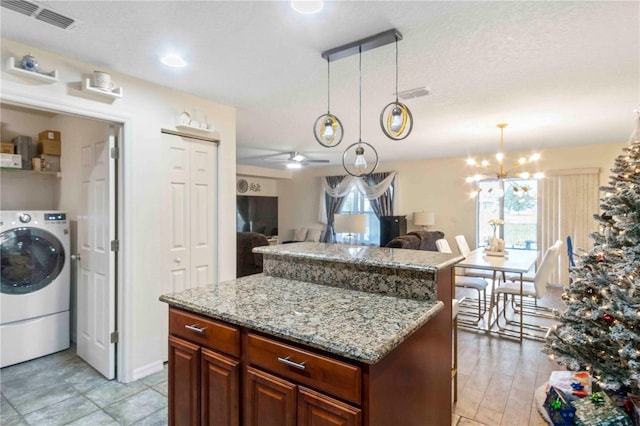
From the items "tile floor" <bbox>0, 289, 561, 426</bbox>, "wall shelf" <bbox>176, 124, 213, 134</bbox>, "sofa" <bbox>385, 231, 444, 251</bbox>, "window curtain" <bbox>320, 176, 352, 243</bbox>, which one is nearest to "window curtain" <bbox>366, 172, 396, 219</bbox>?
"window curtain" <bbox>320, 176, 352, 243</bbox>

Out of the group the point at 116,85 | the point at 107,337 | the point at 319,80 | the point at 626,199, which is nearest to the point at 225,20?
the point at 319,80

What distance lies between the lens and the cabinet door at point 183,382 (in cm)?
165

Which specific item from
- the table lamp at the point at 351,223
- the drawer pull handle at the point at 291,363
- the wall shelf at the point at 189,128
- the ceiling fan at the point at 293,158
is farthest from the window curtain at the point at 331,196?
the drawer pull handle at the point at 291,363

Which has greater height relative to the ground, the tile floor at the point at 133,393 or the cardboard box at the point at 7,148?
the cardboard box at the point at 7,148

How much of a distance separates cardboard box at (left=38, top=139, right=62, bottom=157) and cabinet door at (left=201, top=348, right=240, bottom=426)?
3.09 metres

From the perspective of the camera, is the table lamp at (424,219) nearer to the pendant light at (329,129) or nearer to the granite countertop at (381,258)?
the pendant light at (329,129)

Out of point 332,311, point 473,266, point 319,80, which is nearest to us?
point 332,311

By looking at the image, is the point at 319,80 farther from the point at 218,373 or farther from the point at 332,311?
the point at 218,373

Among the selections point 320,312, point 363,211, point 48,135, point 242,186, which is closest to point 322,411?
point 320,312

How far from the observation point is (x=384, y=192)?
7.58 meters

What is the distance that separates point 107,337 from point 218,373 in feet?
5.54

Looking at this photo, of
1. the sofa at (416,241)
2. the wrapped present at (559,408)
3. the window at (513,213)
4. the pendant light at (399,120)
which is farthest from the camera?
the window at (513,213)

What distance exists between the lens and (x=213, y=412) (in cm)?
157

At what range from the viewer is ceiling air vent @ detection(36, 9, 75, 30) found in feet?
5.90
